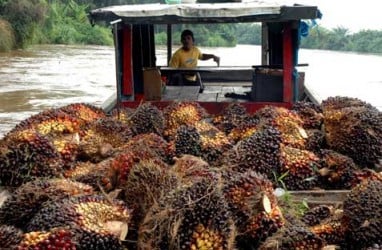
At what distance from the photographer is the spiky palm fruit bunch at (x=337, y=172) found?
120 inches

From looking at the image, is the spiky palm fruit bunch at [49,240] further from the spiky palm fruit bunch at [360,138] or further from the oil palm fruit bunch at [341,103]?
the oil palm fruit bunch at [341,103]

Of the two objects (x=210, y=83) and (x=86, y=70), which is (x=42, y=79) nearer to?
(x=86, y=70)

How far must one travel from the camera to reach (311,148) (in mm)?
3389

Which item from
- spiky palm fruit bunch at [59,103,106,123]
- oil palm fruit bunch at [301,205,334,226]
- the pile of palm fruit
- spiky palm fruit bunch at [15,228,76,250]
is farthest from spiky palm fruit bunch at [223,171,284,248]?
spiky palm fruit bunch at [59,103,106,123]

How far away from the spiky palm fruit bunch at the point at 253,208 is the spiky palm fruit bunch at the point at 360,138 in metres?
1.16

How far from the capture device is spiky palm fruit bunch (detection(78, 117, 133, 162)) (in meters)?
3.28

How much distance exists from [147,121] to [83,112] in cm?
63

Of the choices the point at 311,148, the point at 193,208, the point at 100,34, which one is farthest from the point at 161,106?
the point at 100,34

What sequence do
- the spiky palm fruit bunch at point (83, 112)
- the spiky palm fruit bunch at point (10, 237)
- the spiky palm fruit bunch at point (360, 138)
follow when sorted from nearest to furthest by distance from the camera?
the spiky palm fruit bunch at point (10, 237), the spiky palm fruit bunch at point (360, 138), the spiky palm fruit bunch at point (83, 112)

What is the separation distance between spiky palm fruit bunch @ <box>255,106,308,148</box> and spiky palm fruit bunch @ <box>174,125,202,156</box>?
48 cm

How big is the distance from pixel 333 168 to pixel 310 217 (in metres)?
0.68

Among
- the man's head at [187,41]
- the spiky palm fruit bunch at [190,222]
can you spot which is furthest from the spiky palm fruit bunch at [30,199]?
the man's head at [187,41]

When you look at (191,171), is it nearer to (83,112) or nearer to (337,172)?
(337,172)

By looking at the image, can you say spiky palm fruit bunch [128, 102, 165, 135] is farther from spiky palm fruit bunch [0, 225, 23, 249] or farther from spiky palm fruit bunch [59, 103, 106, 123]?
spiky palm fruit bunch [0, 225, 23, 249]
